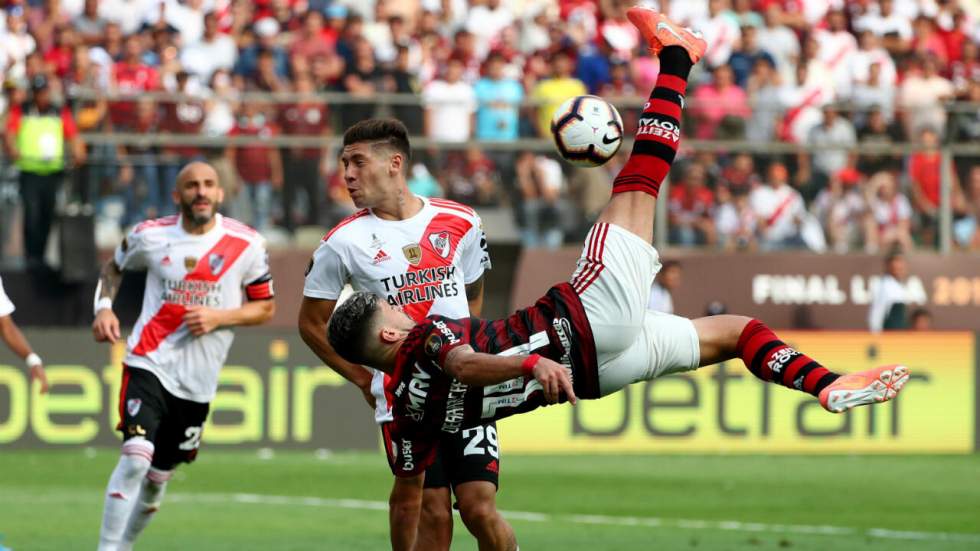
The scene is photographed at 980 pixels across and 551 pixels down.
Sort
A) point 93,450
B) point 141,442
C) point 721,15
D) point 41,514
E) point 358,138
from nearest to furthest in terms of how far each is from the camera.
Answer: point 358,138, point 141,442, point 41,514, point 93,450, point 721,15

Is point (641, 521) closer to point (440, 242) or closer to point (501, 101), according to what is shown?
point (440, 242)

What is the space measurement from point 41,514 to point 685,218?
837 centimetres

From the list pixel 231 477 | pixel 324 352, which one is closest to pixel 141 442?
pixel 324 352

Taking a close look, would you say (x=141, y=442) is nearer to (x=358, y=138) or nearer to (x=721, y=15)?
(x=358, y=138)

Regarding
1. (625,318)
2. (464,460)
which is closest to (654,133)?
(625,318)

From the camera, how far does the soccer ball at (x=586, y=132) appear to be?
8008mm

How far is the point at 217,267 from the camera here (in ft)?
35.0

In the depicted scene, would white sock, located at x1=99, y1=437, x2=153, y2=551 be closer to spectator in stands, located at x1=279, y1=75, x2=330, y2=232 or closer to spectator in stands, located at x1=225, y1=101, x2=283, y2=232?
spectator in stands, located at x1=225, y1=101, x2=283, y2=232

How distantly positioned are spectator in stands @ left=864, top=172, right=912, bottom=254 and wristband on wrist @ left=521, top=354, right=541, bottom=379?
12.4 meters

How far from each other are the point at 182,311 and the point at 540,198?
7.68 metres

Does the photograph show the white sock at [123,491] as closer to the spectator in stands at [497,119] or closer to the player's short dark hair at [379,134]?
the player's short dark hair at [379,134]

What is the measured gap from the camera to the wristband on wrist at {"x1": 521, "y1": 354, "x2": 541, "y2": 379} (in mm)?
6648

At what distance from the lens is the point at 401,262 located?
322 inches

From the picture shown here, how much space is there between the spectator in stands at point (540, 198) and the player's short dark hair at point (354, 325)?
33.7ft
